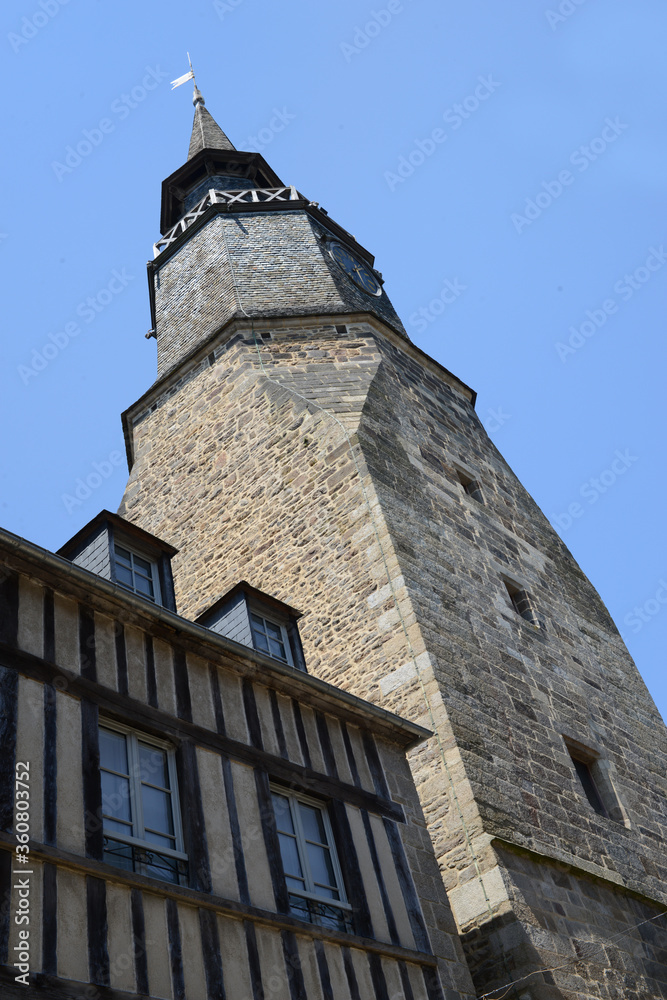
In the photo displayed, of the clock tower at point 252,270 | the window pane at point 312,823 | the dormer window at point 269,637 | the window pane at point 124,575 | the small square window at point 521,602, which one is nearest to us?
the window pane at point 312,823

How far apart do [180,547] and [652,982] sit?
20.0 feet

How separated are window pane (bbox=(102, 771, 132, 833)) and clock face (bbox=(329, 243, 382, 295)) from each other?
10.1 metres

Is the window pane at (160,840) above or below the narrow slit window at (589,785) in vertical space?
below

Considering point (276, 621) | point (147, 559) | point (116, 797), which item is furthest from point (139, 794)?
point (276, 621)

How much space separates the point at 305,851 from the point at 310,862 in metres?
0.07

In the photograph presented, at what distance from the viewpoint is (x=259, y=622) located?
23.2 ft

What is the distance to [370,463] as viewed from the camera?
9.33m

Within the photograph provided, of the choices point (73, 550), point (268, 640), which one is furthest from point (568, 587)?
point (73, 550)

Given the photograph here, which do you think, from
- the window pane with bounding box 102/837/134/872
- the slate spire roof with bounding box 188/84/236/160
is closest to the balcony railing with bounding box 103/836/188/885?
the window pane with bounding box 102/837/134/872

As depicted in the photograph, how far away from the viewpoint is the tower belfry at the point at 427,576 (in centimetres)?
700

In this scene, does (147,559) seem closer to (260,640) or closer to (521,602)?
(260,640)

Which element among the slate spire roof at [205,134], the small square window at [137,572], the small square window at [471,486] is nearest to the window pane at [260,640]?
the small square window at [137,572]

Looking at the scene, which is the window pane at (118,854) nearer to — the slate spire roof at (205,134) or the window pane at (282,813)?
the window pane at (282,813)

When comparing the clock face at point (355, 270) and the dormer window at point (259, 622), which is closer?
the dormer window at point (259, 622)
